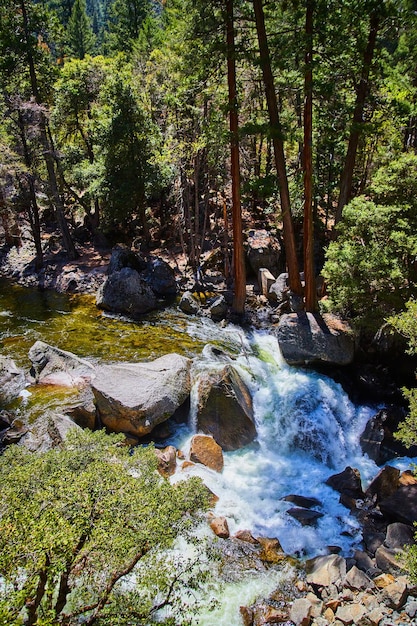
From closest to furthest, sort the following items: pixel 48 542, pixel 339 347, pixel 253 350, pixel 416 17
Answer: pixel 48 542 < pixel 416 17 < pixel 339 347 < pixel 253 350

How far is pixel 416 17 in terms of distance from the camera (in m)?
11.9

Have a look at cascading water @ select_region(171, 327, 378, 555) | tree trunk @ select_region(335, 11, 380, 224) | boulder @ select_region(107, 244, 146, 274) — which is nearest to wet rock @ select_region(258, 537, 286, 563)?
cascading water @ select_region(171, 327, 378, 555)

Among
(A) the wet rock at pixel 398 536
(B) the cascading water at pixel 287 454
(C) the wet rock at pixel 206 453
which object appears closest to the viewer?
(A) the wet rock at pixel 398 536

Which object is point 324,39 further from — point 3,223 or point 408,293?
point 3,223

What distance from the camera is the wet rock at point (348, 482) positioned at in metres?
9.51

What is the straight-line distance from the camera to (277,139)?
44.4 feet

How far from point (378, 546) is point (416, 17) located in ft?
45.9

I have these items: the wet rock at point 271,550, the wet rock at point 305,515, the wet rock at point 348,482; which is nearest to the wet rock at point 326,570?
the wet rock at point 271,550

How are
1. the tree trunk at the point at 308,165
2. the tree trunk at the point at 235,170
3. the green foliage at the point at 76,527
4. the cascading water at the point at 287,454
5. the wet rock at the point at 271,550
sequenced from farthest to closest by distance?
the tree trunk at the point at 235,170 → the tree trunk at the point at 308,165 → the cascading water at the point at 287,454 → the wet rock at the point at 271,550 → the green foliage at the point at 76,527

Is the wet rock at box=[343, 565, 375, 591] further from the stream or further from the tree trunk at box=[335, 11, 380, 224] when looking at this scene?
the tree trunk at box=[335, 11, 380, 224]

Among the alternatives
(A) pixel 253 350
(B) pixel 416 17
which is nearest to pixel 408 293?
(A) pixel 253 350

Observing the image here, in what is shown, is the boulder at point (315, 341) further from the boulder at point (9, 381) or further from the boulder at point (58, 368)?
the boulder at point (9, 381)

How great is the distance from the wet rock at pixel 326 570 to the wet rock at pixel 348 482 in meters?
2.06

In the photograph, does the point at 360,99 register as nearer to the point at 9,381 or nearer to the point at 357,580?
the point at 357,580
